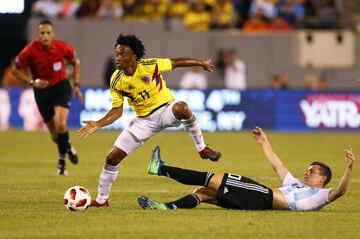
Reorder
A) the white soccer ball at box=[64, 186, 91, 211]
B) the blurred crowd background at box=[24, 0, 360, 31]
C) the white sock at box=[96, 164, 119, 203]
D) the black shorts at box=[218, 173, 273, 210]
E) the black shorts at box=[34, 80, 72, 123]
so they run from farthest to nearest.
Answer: the blurred crowd background at box=[24, 0, 360, 31] < the black shorts at box=[34, 80, 72, 123] < the white sock at box=[96, 164, 119, 203] < the white soccer ball at box=[64, 186, 91, 211] < the black shorts at box=[218, 173, 273, 210]

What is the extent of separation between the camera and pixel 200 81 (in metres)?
29.7

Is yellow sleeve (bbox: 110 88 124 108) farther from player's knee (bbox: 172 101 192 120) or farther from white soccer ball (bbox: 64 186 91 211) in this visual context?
white soccer ball (bbox: 64 186 91 211)

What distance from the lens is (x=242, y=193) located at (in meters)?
11.1

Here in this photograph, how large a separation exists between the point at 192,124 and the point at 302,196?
195 cm

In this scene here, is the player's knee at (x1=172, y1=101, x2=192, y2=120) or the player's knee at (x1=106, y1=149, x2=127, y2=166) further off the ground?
the player's knee at (x1=172, y1=101, x2=192, y2=120)

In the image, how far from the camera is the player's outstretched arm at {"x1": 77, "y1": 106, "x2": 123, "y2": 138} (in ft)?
35.9

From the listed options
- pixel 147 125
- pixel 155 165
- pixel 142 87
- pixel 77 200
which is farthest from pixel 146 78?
pixel 77 200

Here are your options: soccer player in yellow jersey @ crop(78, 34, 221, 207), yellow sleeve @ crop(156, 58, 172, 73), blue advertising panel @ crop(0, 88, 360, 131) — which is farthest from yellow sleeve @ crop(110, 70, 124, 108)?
blue advertising panel @ crop(0, 88, 360, 131)

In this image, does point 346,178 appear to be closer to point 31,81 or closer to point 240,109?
point 31,81

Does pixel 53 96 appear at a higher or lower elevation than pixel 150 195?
higher

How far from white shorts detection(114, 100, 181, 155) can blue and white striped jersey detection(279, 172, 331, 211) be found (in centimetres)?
169

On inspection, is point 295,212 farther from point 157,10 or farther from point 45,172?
point 157,10

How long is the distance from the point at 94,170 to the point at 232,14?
15.4 meters

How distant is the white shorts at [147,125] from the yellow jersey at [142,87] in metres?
0.08
